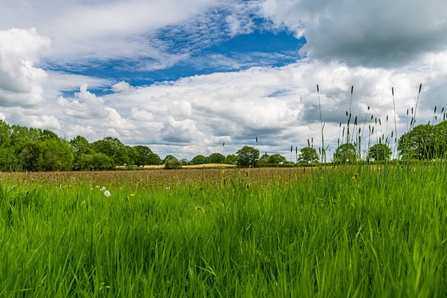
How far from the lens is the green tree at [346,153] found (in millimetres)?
5211

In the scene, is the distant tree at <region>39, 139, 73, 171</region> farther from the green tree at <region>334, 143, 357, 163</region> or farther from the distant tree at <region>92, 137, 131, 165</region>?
the green tree at <region>334, 143, 357, 163</region>

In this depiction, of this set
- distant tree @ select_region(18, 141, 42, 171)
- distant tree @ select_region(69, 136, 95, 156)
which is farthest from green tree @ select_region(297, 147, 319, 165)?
distant tree @ select_region(69, 136, 95, 156)

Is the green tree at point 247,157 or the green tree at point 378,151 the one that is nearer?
the green tree at point 378,151

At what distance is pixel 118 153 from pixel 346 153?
3426 inches

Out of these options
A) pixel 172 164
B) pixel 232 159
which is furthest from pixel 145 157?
pixel 232 159

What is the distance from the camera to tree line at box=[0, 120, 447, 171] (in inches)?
207

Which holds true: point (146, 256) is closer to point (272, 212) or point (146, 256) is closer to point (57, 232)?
point (57, 232)

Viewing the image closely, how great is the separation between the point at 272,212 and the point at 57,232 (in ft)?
6.54

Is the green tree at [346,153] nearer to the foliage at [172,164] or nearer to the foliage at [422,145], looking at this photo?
the foliage at [422,145]

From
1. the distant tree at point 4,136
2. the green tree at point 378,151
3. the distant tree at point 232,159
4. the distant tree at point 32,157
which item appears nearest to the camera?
the distant tree at point 232,159

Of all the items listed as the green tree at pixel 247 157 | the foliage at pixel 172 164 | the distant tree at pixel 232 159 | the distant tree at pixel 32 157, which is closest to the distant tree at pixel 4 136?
the distant tree at pixel 32 157

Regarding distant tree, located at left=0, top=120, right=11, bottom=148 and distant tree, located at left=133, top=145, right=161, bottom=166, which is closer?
distant tree, located at left=0, top=120, right=11, bottom=148

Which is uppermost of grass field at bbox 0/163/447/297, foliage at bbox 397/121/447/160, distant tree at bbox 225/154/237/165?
foliage at bbox 397/121/447/160

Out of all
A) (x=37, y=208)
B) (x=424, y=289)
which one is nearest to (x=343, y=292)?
(x=424, y=289)
